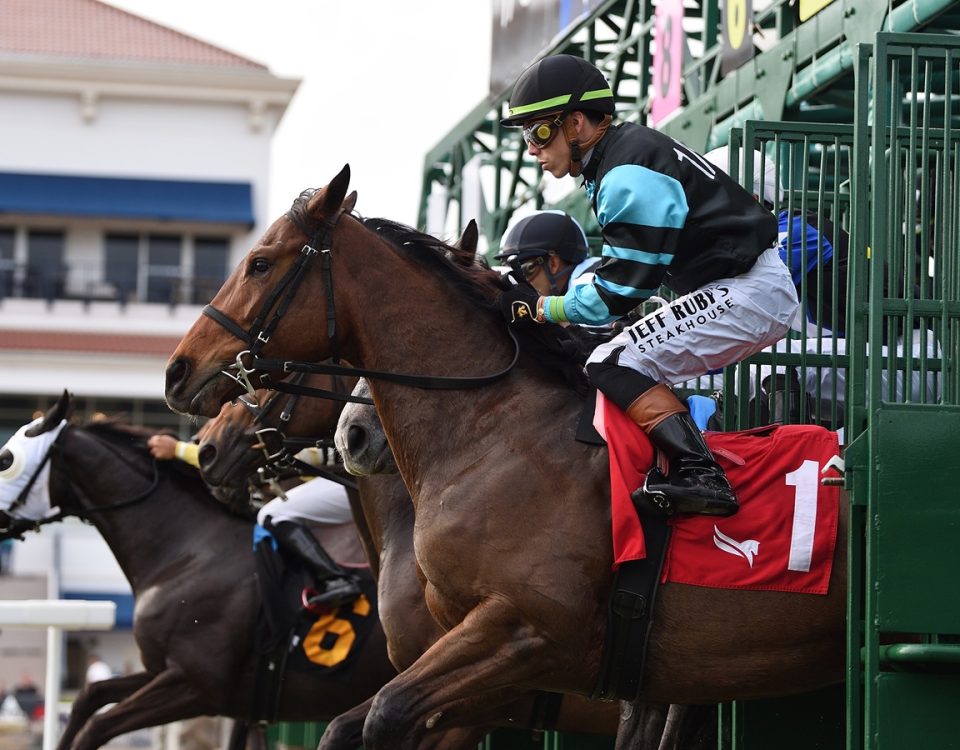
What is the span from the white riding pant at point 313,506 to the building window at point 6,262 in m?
25.9

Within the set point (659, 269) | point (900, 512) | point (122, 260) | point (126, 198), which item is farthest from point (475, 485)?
point (122, 260)

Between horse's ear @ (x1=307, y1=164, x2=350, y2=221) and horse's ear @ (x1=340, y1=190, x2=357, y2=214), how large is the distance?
0.39 feet

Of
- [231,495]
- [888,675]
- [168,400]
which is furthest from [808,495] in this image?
[231,495]

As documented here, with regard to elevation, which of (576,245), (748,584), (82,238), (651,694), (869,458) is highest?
(82,238)

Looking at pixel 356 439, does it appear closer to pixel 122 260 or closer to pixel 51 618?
pixel 51 618

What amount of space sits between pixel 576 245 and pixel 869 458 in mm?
2810

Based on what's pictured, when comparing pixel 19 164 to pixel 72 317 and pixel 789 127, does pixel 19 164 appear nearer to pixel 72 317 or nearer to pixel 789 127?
pixel 72 317

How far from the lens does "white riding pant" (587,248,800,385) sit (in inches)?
179

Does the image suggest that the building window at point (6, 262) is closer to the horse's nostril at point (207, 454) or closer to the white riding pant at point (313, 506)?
the white riding pant at point (313, 506)

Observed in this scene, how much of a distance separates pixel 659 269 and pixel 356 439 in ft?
4.74

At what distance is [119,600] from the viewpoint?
27.4 meters

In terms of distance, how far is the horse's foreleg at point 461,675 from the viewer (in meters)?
4.23

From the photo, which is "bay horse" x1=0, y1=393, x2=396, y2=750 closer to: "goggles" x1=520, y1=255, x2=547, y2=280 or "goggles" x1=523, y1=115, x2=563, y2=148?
"goggles" x1=520, y1=255, x2=547, y2=280

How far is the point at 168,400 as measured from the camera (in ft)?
15.3
